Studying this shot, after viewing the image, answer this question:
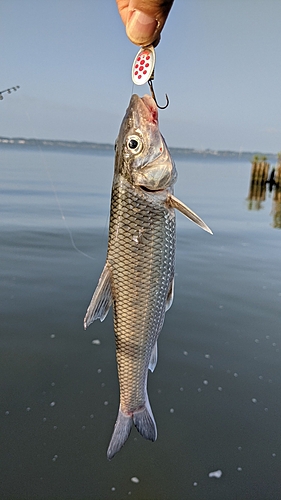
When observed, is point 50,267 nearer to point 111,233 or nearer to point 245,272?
point 245,272

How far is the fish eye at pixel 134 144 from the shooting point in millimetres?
2680

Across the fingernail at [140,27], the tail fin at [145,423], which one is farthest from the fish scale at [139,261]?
the fingernail at [140,27]

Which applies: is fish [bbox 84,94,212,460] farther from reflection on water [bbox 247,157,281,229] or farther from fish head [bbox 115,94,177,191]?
reflection on water [bbox 247,157,281,229]

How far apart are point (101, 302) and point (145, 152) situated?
952mm

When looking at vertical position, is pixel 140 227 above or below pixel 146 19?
below

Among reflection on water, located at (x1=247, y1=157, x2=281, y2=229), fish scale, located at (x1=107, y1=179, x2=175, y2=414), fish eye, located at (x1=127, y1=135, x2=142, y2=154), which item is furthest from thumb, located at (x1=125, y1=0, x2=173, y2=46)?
reflection on water, located at (x1=247, y1=157, x2=281, y2=229)

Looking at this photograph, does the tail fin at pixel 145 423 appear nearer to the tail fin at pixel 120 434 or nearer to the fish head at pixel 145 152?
the tail fin at pixel 120 434

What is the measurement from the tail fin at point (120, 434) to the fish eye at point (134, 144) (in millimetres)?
1761

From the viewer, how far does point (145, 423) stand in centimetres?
296

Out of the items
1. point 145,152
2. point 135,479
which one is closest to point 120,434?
point 135,479

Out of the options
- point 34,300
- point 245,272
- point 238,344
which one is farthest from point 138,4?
point 245,272

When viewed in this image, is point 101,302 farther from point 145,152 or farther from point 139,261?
point 145,152

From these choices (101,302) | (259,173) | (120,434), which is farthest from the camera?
(259,173)

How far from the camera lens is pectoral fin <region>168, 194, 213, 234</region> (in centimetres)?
244
